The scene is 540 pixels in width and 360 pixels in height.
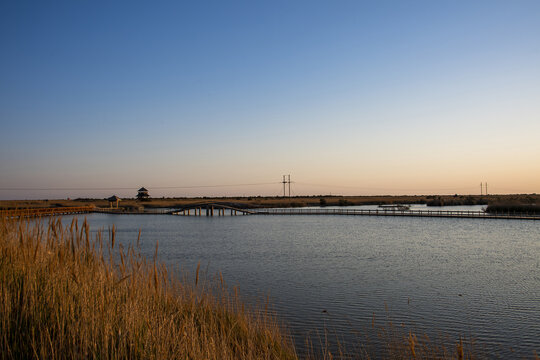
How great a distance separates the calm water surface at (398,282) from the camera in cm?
1102

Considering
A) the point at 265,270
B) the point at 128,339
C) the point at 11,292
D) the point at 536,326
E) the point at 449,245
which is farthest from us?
the point at 449,245

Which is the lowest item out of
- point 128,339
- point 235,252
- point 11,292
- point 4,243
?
point 235,252

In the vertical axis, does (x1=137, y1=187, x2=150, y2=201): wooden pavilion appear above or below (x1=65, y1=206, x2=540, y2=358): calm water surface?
above

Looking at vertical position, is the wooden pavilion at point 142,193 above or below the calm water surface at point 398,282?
above

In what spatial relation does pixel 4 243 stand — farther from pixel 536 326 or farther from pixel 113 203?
pixel 113 203

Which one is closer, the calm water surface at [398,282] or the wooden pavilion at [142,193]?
the calm water surface at [398,282]

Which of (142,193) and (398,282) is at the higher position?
(142,193)

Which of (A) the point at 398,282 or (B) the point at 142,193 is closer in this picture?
(A) the point at 398,282

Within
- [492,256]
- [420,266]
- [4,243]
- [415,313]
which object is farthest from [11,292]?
[492,256]

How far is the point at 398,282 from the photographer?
16.8 m

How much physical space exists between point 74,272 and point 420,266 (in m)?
18.5

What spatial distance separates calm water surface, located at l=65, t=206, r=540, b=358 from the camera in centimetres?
1102

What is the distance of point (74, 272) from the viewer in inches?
240

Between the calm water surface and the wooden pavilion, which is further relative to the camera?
the wooden pavilion
